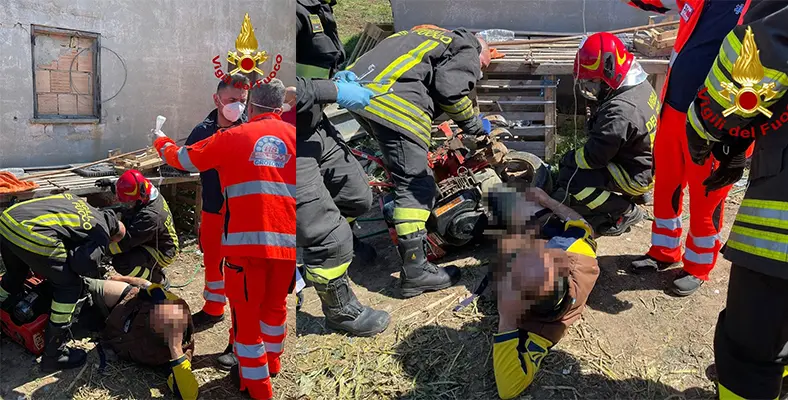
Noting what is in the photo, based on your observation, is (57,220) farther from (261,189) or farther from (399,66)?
(399,66)

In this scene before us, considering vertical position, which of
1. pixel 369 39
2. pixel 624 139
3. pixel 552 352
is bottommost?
pixel 552 352

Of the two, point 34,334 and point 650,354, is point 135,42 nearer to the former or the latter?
point 34,334

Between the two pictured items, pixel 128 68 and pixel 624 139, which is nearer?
pixel 624 139

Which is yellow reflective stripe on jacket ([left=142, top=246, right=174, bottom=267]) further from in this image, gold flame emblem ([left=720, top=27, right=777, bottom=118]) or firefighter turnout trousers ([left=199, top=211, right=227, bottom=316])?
gold flame emblem ([left=720, top=27, right=777, bottom=118])

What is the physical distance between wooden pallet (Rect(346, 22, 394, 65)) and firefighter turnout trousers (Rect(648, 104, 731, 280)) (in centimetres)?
532

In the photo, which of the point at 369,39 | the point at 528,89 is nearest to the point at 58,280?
the point at 528,89

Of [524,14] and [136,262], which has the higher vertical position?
[524,14]

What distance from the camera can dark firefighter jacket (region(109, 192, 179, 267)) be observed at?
401 cm

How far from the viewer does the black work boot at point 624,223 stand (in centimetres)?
411

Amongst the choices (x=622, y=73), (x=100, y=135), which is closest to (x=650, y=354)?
(x=622, y=73)

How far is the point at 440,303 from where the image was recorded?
11.3ft

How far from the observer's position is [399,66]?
12.8ft

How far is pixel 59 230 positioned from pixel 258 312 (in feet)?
5.13

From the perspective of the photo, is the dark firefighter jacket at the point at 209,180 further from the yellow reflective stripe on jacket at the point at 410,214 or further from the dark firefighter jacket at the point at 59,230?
the yellow reflective stripe on jacket at the point at 410,214
